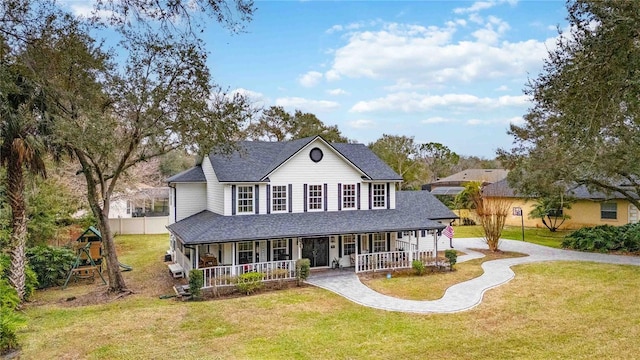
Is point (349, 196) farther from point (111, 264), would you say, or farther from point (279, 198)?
point (111, 264)

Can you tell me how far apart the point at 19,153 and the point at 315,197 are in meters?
11.4

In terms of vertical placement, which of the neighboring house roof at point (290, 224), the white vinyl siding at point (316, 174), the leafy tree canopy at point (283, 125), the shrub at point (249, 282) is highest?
the leafy tree canopy at point (283, 125)

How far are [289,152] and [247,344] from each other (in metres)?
10.7

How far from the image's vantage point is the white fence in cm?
3177

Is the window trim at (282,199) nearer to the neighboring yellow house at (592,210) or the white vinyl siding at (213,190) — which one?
the white vinyl siding at (213,190)

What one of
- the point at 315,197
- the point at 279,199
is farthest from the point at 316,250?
the point at 279,199

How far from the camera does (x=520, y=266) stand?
759 inches

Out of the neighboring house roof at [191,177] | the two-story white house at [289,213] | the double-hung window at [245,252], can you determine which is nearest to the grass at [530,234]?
the two-story white house at [289,213]

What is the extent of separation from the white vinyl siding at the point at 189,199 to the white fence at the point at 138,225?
43.5ft

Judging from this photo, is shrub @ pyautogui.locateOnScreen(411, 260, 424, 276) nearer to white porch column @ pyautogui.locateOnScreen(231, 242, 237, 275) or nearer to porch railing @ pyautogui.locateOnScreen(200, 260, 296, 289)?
porch railing @ pyautogui.locateOnScreen(200, 260, 296, 289)

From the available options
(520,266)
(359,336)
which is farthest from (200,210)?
(520,266)

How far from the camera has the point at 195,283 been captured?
1412 cm

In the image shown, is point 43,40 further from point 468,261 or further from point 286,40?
point 468,261

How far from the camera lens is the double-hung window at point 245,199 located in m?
17.9
